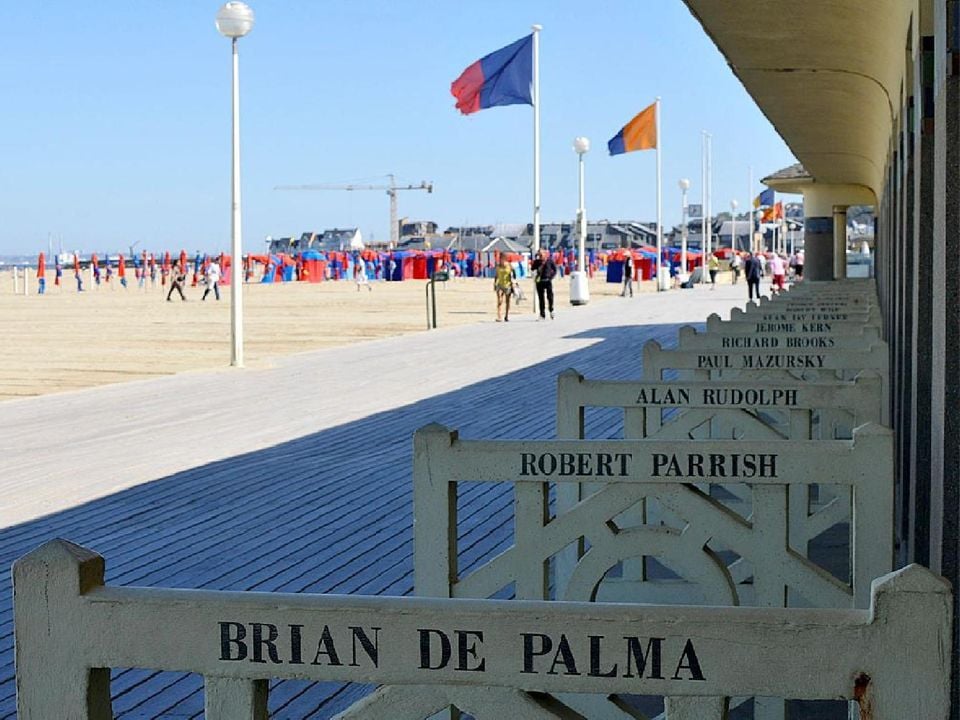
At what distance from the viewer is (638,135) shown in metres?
38.7

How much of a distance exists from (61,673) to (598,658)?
74 centimetres

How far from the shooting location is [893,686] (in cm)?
180

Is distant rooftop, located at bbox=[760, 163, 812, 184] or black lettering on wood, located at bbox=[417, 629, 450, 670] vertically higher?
distant rooftop, located at bbox=[760, 163, 812, 184]

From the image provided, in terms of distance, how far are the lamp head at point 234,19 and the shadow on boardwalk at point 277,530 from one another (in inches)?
266

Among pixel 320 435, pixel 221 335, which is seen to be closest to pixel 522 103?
pixel 221 335

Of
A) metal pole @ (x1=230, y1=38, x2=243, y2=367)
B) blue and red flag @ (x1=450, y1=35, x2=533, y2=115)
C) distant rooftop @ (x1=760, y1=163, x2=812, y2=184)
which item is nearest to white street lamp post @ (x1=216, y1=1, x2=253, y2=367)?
metal pole @ (x1=230, y1=38, x2=243, y2=367)

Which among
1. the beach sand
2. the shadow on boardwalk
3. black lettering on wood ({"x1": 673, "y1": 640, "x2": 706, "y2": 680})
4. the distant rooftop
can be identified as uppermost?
the distant rooftop

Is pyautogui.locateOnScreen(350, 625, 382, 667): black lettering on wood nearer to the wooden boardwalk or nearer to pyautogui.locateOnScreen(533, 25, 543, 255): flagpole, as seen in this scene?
the wooden boardwalk

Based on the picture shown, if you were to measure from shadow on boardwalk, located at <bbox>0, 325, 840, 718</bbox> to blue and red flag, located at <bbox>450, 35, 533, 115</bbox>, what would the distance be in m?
19.6

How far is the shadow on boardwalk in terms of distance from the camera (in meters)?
4.78

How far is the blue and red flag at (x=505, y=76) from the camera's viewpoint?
30406 millimetres

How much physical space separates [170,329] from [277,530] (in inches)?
883

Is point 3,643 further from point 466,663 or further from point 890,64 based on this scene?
point 890,64

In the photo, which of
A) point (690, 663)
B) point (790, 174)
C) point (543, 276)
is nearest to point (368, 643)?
point (690, 663)
